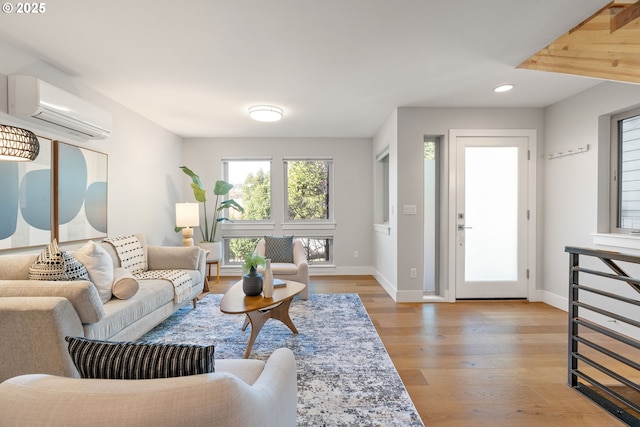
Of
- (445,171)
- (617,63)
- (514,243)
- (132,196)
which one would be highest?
(617,63)

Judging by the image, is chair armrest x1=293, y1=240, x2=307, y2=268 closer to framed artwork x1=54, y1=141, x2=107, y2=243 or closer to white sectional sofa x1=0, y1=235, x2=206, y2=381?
white sectional sofa x1=0, y1=235, x2=206, y2=381

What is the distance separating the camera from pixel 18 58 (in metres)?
2.39

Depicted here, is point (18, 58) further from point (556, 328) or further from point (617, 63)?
point (556, 328)

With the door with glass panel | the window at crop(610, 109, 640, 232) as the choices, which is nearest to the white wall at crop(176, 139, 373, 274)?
the door with glass panel

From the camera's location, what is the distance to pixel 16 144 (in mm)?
1956

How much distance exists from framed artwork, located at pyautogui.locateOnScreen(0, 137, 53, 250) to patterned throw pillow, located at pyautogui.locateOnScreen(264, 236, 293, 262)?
2389mm

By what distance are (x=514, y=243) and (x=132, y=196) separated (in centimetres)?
494

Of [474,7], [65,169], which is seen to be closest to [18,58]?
[65,169]

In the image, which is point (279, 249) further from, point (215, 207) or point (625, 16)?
point (625, 16)

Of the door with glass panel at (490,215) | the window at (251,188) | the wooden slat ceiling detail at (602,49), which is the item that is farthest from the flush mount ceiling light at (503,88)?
the window at (251,188)

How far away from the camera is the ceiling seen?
6.40 ft

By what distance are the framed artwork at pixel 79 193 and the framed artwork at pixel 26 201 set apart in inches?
3.6

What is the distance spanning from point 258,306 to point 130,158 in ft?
9.16

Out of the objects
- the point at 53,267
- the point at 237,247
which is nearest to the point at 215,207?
the point at 237,247
